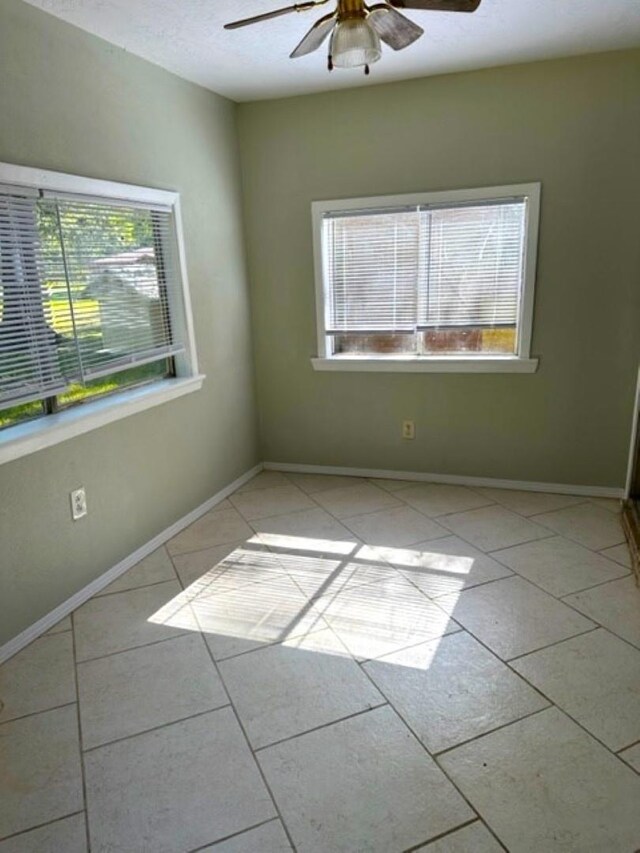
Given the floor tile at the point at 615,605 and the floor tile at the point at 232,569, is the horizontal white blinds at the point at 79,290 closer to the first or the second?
the floor tile at the point at 232,569

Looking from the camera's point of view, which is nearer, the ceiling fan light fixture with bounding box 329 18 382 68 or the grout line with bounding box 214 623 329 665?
the ceiling fan light fixture with bounding box 329 18 382 68

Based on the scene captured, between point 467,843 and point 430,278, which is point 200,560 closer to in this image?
point 467,843

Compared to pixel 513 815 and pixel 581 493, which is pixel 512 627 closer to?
pixel 513 815

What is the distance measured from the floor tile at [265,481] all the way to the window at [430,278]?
0.91 m

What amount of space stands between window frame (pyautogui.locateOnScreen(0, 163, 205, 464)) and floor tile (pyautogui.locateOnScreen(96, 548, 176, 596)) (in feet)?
2.51

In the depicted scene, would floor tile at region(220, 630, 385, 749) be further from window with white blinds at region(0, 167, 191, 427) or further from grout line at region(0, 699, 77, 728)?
window with white blinds at region(0, 167, 191, 427)

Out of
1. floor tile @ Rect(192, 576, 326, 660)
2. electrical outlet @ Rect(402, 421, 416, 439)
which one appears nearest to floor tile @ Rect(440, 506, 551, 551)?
electrical outlet @ Rect(402, 421, 416, 439)

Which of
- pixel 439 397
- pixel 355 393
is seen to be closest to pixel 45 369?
pixel 355 393

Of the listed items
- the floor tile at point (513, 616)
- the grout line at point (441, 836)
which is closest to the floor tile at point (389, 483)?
the floor tile at point (513, 616)

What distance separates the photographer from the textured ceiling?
220 centimetres

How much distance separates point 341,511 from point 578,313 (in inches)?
71.5

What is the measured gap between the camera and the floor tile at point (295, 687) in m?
1.76

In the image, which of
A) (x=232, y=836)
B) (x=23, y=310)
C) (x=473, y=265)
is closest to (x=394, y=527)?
(x=473, y=265)

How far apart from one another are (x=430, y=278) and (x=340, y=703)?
250 cm
